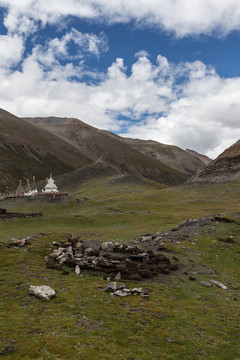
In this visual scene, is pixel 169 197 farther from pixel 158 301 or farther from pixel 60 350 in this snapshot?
pixel 60 350

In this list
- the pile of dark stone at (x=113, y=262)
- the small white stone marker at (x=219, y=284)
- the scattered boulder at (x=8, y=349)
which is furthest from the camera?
the pile of dark stone at (x=113, y=262)

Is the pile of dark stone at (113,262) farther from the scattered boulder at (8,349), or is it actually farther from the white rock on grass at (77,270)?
the scattered boulder at (8,349)

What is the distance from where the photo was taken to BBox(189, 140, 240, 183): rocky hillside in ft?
438

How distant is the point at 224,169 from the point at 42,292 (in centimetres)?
14038

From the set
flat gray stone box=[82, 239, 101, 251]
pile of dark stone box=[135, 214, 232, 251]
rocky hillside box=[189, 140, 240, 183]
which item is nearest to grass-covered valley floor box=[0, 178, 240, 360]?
flat gray stone box=[82, 239, 101, 251]

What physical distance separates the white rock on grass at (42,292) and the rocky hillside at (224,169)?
128 m

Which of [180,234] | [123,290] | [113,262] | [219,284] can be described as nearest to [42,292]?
[123,290]

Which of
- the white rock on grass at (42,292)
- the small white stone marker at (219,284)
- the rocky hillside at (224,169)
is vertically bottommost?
the small white stone marker at (219,284)

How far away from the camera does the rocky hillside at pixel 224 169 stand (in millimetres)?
133500

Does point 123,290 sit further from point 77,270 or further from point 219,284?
point 219,284

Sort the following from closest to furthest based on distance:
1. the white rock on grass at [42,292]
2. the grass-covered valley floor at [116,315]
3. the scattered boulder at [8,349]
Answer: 1. the scattered boulder at [8,349]
2. the grass-covered valley floor at [116,315]
3. the white rock on grass at [42,292]

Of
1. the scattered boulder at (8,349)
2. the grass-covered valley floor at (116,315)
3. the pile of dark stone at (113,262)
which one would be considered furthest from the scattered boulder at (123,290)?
the scattered boulder at (8,349)

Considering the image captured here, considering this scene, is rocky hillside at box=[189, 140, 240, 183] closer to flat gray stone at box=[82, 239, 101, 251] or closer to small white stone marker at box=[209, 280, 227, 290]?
flat gray stone at box=[82, 239, 101, 251]

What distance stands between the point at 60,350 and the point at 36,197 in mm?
75277
